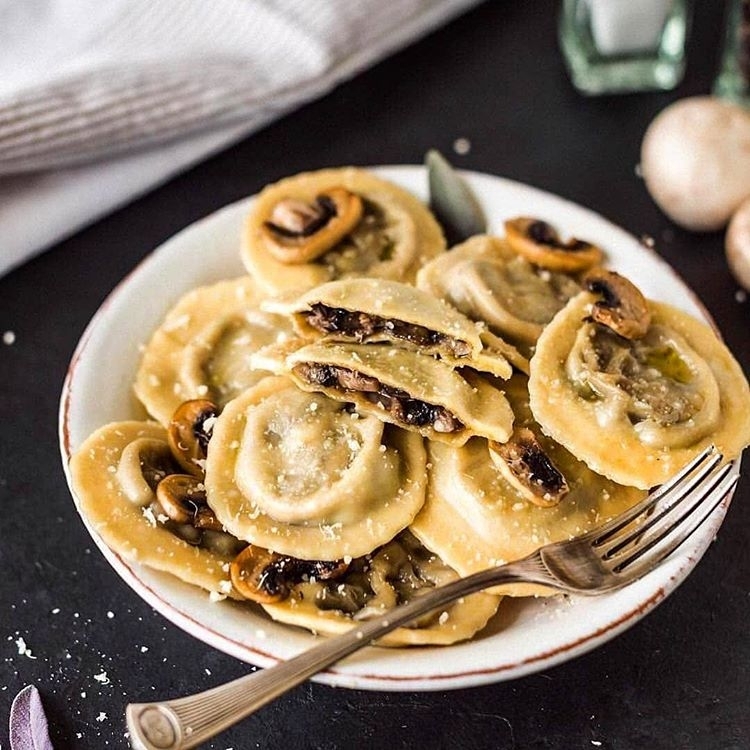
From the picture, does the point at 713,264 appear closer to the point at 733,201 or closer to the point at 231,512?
the point at 733,201

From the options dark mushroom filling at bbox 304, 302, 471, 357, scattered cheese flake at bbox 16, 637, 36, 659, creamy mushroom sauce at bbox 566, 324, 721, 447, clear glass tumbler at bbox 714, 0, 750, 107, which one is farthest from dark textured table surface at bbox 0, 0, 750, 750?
dark mushroom filling at bbox 304, 302, 471, 357

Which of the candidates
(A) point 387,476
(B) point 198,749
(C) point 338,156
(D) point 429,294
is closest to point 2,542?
(B) point 198,749

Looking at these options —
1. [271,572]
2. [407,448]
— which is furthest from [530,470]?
[271,572]

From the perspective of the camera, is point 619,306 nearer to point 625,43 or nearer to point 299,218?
point 299,218

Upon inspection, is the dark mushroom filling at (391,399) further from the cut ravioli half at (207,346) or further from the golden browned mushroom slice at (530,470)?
the cut ravioli half at (207,346)

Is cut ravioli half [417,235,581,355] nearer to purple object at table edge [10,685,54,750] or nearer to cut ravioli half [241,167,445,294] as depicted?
cut ravioli half [241,167,445,294]
